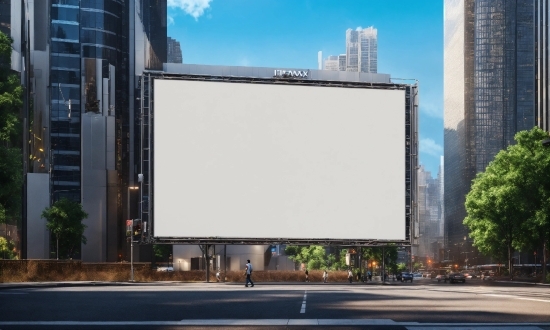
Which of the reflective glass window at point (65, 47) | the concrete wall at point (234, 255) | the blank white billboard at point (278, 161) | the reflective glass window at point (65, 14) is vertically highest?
the reflective glass window at point (65, 14)

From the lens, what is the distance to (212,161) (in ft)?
210

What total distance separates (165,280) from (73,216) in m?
12.4

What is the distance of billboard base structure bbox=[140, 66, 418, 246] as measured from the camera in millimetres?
63125

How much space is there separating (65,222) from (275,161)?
23.7 m

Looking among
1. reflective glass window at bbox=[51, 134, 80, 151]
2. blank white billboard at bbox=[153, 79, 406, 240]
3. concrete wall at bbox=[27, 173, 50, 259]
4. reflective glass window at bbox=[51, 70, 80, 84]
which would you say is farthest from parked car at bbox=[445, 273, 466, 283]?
reflective glass window at bbox=[51, 70, 80, 84]

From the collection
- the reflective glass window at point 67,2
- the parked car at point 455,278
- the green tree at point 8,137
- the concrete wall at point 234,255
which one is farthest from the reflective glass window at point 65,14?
the green tree at point 8,137

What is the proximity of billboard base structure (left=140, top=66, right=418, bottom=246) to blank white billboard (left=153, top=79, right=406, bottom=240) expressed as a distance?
3.1 inches

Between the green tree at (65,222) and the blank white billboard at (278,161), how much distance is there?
1772 cm

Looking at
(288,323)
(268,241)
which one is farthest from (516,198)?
(288,323)

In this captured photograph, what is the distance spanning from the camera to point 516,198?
225 ft

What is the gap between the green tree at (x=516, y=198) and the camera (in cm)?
6844

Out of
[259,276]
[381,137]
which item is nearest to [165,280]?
[259,276]

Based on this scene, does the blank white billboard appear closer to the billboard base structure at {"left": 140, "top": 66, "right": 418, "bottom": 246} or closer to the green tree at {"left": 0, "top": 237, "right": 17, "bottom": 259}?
the billboard base structure at {"left": 140, "top": 66, "right": 418, "bottom": 246}

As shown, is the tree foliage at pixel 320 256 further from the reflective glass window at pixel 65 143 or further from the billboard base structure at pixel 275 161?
the billboard base structure at pixel 275 161
